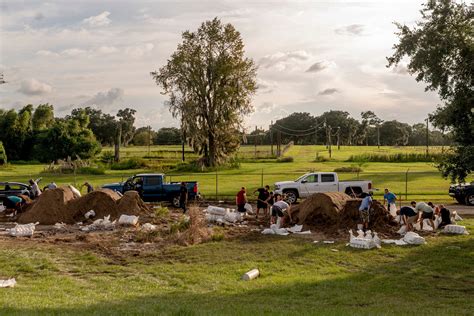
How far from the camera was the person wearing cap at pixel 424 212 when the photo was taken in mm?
21578

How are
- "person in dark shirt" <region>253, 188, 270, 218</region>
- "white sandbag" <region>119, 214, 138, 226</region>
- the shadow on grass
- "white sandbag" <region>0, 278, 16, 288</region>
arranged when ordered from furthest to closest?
"person in dark shirt" <region>253, 188, 270, 218</region> → "white sandbag" <region>119, 214, 138, 226</region> → "white sandbag" <region>0, 278, 16, 288</region> → the shadow on grass

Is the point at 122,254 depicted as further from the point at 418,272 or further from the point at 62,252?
the point at 418,272

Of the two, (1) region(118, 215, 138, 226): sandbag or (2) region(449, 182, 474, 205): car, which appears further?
(2) region(449, 182, 474, 205): car

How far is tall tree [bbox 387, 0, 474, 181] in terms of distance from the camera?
1974 centimetres

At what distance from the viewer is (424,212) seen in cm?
2181

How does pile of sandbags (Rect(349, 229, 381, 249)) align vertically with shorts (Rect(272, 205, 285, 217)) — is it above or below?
below

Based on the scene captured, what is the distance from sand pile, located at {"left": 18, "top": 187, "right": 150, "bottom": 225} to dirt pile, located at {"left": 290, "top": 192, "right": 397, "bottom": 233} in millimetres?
7726

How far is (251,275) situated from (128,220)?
1045 cm

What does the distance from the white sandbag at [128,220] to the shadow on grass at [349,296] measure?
9.64 metres

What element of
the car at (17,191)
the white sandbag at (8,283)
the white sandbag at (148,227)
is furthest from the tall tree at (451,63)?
the car at (17,191)

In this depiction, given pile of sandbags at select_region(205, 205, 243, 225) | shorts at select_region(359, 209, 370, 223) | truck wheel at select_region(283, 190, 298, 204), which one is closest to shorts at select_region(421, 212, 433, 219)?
shorts at select_region(359, 209, 370, 223)

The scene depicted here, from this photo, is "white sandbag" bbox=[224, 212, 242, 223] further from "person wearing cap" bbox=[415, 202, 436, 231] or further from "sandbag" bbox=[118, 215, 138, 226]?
"person wearing cap" bbox=[415, 202, 436, 231]

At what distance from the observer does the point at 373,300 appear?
12.0 meters

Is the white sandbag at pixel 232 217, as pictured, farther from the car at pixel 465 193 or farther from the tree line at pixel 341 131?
the tree line at pixel 341 131
